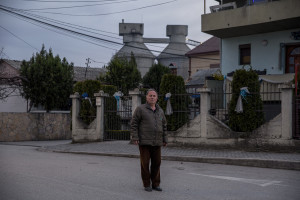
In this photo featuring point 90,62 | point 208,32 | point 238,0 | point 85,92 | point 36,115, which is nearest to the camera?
point 85,92

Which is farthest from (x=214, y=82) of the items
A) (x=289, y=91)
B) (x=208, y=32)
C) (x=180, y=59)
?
(x=180, y=59)

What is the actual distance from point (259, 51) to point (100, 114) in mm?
9402

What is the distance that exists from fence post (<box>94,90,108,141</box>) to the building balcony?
7.26m

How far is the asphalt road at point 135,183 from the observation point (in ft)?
20.5

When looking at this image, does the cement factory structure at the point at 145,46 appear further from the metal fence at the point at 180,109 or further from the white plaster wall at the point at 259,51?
the metal fence at the point at 180,109

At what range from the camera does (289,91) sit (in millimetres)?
12445

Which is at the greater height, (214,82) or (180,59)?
(180,59)

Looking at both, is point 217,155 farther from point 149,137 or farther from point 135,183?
point 149,137

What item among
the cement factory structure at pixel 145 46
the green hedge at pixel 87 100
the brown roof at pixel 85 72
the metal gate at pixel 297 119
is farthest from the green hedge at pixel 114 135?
the cement factory structure at pixel 145 46

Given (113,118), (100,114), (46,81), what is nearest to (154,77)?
(46,81)

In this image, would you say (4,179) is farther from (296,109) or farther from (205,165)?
(296,109)

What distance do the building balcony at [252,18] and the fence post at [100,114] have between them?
7.26m

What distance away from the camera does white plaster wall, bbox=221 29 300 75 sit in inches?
796

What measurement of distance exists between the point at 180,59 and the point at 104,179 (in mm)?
54275
